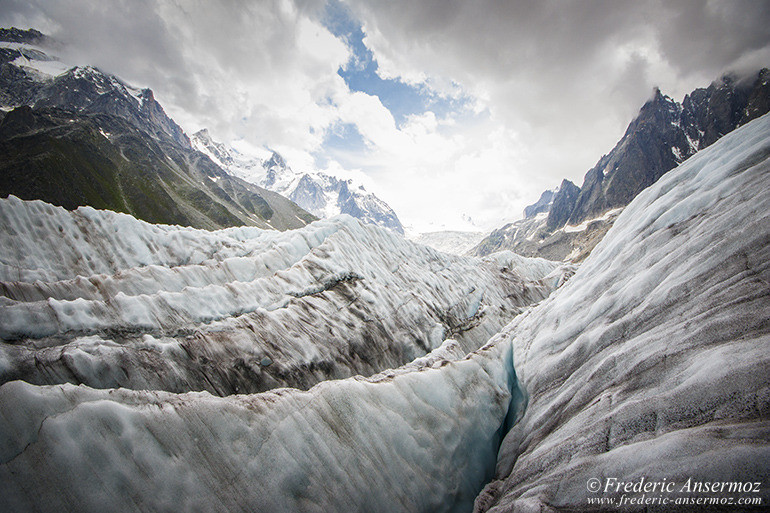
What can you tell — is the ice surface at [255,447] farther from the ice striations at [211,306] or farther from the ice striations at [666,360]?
the ice striations at [211,306]

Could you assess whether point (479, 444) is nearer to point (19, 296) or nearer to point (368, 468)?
point (368, 468)

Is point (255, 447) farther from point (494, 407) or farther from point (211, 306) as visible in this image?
point (211, 306)

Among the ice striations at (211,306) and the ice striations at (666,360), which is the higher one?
the ice striations at (211,306)

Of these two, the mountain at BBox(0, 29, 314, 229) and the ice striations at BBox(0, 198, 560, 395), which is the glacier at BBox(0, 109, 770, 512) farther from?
the mountain at BBox(0, 29, 314, 229)

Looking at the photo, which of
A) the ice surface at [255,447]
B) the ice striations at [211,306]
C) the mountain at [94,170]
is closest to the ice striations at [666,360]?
the ice surface at [255,447]

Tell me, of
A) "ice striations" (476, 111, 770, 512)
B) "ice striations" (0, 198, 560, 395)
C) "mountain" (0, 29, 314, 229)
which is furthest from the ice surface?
"mountain" (0, 29, 314, 229)

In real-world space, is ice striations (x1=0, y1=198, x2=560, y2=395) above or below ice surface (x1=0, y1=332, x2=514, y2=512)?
above

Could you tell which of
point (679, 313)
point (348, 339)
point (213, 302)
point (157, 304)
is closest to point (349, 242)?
point (348, 339)
